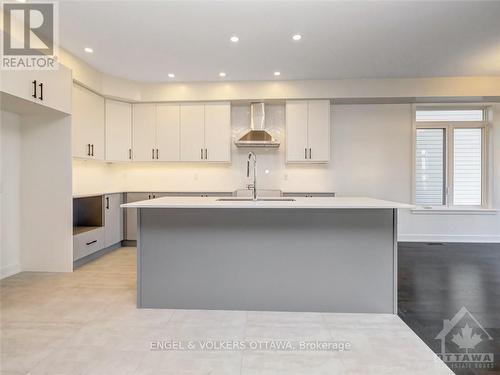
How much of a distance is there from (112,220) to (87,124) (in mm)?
1491

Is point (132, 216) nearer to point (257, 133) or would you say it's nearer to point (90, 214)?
point (90, 214)

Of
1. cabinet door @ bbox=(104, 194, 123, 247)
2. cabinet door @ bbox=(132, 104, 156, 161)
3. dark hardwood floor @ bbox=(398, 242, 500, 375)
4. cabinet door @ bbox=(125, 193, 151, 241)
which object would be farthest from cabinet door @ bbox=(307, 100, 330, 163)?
cabinet door @ bbox=(104, 194, 123, 247)

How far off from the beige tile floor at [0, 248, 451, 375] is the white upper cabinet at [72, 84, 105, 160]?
1.98 meters

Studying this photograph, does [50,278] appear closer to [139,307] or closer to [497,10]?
[139,307]

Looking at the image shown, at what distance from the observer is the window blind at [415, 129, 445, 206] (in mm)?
5242

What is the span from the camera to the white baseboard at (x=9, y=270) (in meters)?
3.34

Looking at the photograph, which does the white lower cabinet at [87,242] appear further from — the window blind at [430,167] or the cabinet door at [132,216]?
the window blind at [430,167]

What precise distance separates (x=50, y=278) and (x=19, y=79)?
85.4 inches

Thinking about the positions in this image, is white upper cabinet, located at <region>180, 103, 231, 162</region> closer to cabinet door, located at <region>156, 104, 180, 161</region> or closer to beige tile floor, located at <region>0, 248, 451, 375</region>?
cabinet door, located at <region>156, 104, 180, 161</region>

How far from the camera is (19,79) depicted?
9.26 ft

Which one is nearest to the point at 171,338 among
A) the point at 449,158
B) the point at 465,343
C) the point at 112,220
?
the point at 465,343

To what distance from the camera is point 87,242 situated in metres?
3.91

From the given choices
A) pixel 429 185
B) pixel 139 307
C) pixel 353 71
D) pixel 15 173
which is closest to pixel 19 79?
pixel 15 173

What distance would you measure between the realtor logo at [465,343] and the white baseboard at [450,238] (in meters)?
2.84
